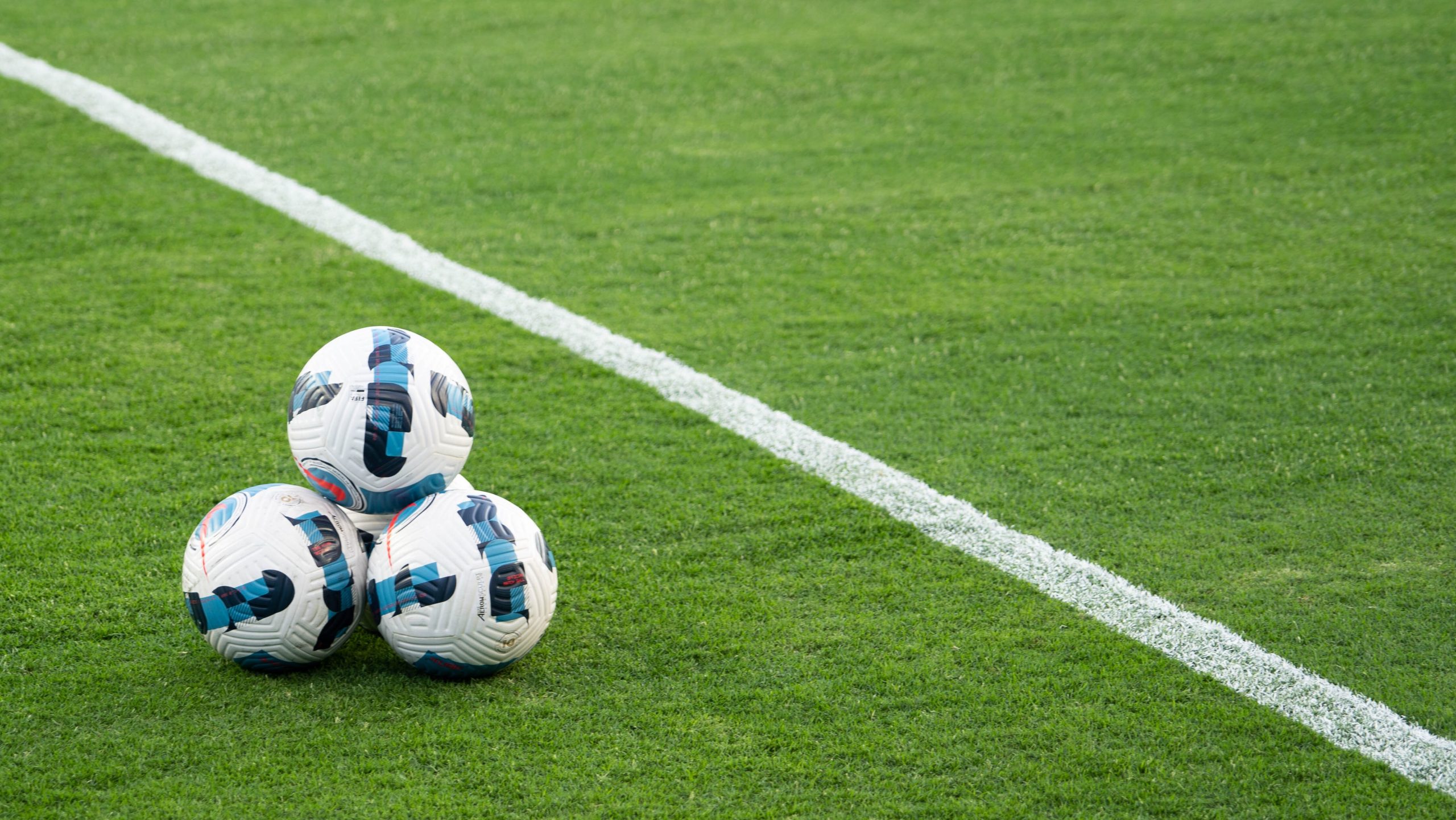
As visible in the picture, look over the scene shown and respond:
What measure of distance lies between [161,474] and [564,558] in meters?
1.85

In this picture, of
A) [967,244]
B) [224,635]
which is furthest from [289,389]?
[967,244]

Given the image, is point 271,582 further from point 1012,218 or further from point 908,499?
point 1012,218

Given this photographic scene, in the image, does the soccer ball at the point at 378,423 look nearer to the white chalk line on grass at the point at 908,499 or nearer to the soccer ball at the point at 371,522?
the soccer ball at the point at 371,522

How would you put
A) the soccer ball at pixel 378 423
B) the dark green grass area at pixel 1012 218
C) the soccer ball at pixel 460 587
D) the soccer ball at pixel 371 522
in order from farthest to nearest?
1. the dark green grass area at pixel 1012 218
2. the soccer ball at pixel 371 522
3. the soccer ball at pixel 378 423
4. the soccer ball at pixel 460 587

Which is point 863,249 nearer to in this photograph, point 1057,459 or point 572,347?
point 572,347

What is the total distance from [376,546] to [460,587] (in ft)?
1.17

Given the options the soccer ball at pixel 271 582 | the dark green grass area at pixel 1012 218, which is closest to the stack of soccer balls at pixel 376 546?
the soccer ball at pixel 271 582

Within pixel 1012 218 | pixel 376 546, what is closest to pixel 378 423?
pixel 376 546

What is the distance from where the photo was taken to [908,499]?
552 cm

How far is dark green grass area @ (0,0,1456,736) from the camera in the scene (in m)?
5.43

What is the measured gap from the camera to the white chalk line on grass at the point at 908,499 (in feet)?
13.6

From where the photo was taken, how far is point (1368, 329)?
22.7 ft

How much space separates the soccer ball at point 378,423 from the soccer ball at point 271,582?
6.5 inches

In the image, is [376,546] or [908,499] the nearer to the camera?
[376,546]
